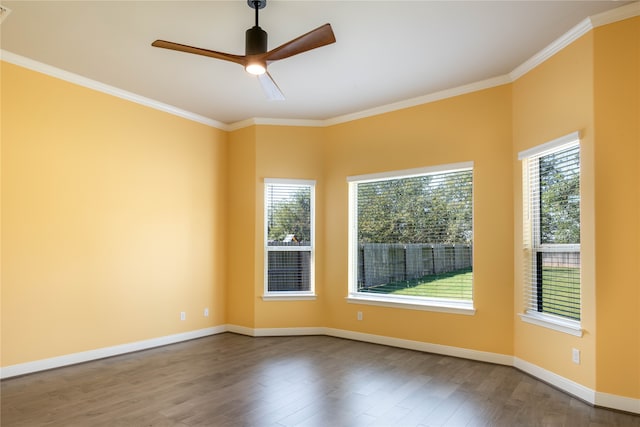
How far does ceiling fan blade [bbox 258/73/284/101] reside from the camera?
10.8 ft

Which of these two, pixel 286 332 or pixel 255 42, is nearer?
pixel 255 42

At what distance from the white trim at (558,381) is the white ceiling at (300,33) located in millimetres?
2992

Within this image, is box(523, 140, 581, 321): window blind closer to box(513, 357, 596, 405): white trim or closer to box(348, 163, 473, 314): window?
box(513, 357, 596, 405): white trim

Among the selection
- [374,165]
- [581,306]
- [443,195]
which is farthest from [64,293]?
[581,306]

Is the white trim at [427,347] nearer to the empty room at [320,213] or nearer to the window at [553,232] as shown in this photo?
the empty room at [320,213]

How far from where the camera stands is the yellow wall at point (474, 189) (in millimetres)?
4328

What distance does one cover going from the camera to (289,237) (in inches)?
229

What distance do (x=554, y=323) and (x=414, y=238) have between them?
184 cm

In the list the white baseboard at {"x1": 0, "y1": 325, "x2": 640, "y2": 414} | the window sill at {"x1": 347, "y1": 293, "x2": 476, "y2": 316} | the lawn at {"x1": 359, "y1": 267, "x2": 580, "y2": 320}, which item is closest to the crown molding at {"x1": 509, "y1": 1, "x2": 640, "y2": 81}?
the lawn at {"x1": 359, "y1": 267, "x2": 580, "y2": 320}

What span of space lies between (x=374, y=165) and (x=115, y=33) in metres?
3.27

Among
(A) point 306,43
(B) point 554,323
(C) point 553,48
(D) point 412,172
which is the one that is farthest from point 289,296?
A: (C) point 553,48

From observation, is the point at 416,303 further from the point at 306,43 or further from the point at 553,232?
the point at 306,43

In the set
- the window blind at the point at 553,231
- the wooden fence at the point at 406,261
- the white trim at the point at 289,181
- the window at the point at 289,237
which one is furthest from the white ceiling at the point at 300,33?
the wooden fence at the point at 406,261

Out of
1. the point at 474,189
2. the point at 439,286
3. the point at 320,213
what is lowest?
the point at 439,286
